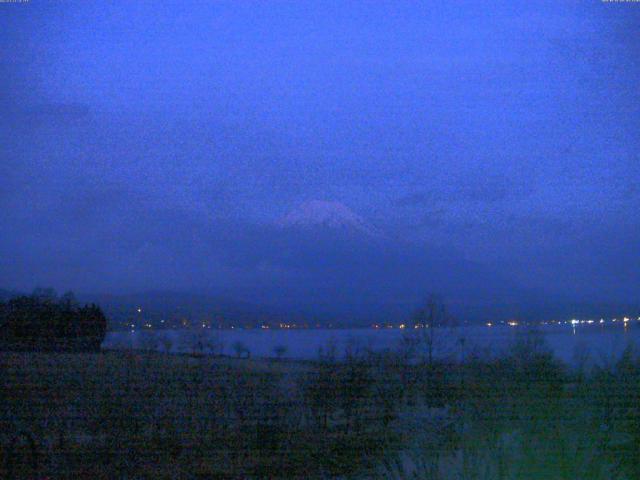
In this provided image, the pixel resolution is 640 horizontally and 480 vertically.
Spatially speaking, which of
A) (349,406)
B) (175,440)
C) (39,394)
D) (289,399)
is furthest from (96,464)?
(349,406)

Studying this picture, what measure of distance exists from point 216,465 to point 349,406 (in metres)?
3.17

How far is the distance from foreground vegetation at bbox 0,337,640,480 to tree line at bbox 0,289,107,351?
2.76ft

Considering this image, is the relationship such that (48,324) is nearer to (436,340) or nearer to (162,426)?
(162,426)

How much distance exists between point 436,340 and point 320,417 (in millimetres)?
2659

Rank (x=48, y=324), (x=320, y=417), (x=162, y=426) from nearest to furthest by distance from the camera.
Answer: (x=162, y=426) → (x=320, y=417) → (x=48, y=324)

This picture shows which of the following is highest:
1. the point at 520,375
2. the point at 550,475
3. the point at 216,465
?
the point at 520,375

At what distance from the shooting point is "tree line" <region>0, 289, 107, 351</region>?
49.3 ft

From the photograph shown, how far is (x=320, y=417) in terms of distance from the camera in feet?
39.3

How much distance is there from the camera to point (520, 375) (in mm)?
8039

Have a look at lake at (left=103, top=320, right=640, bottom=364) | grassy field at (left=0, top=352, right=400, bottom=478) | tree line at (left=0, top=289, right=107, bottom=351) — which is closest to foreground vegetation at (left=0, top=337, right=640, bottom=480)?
grassy field at (left=0, top=352, right=400, bottom=478)

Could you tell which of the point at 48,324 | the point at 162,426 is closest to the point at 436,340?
the point at 162,426

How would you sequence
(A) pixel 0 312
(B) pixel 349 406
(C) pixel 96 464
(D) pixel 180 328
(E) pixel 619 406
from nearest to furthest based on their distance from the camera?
(E) pixel 619 406 < (C) pixel 96 464 < (B) pixel 349 406 < (A) pixel 0 312 < (D) pixel 180 328

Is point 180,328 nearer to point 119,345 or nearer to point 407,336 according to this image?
point 119,345

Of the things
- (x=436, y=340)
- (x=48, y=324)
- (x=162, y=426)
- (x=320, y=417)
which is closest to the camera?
(x=162, y=426)
